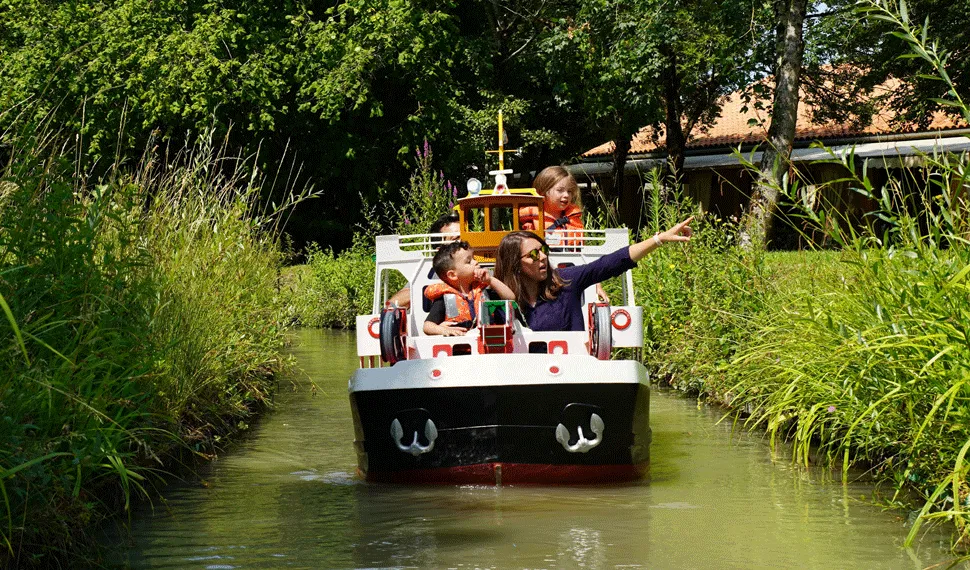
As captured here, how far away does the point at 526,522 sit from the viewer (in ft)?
21.1

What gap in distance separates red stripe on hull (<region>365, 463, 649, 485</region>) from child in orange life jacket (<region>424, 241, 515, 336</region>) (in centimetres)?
110

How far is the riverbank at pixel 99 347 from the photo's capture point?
15.6ft

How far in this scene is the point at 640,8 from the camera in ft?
78.5

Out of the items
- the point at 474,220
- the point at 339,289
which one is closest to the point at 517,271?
the point at 474,220

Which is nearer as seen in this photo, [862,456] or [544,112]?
[862,456]

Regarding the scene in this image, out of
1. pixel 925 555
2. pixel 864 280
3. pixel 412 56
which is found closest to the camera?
pixel 925 555

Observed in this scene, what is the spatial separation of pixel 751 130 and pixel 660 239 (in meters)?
29.3

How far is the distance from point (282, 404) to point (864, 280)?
6.25 meters

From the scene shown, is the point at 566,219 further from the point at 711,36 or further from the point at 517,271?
the point at 711,36

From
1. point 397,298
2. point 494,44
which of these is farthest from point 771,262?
point 494,44

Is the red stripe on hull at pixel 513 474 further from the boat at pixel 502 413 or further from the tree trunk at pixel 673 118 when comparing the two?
the tree trunk at pixel 673 118

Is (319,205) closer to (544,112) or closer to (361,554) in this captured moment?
(544,112)

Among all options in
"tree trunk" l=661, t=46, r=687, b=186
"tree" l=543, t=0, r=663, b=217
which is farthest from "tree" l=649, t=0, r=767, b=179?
"tree trunk" l=661, t=46, r=687, b=186

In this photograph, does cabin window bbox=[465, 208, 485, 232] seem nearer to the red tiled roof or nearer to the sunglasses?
the sunglasses
